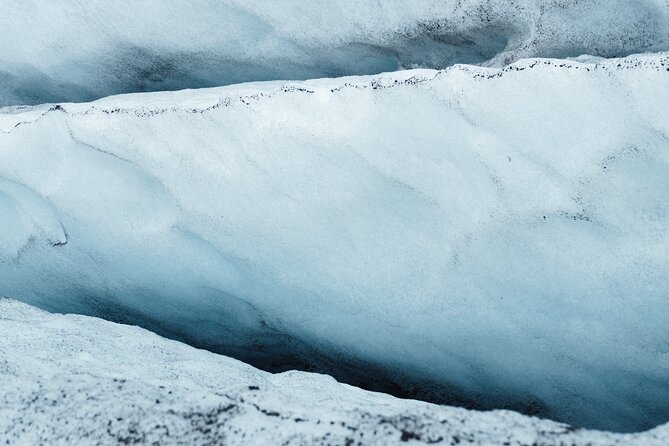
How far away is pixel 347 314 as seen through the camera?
118cm

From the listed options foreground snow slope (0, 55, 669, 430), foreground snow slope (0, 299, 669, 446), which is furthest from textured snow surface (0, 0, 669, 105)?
foreground snow slope (0, 299, 669, 446)

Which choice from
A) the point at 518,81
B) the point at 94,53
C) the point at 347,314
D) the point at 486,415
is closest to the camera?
the point at 486,415

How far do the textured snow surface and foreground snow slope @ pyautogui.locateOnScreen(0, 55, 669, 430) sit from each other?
0.12 metres

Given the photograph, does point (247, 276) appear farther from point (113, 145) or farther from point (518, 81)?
point (518, 81)

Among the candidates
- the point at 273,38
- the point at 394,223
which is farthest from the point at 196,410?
the point at 273,38

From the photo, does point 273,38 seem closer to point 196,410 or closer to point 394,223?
point 394,223

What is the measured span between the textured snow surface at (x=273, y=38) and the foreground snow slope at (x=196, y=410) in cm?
56

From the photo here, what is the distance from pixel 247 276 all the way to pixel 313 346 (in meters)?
0.18

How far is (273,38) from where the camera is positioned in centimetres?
122

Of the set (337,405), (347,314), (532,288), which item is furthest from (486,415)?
(347,314)

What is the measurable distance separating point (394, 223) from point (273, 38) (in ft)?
1.36

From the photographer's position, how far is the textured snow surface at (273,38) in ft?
3.49

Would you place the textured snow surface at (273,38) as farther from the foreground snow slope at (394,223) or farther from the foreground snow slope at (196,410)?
the foreground snow slope at (196,410)

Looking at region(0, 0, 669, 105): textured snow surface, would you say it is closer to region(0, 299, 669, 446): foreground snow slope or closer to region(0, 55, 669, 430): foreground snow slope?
region(0, 55, 669, 430): foreground snow slope
